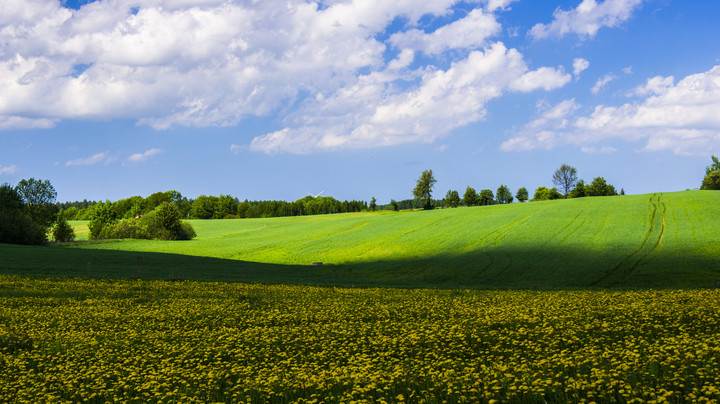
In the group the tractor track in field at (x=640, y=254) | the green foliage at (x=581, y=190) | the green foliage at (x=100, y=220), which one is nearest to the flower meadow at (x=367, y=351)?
the tractor track in field at (x=640, y=254)

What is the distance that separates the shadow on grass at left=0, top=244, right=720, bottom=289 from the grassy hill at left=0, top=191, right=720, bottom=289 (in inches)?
3.8

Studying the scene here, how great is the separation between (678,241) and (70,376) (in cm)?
5674

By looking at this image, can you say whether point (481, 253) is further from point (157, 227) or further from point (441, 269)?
point (157, 227)

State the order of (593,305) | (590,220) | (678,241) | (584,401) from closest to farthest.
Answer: (584,401) → (593,305) → (678,241) → (590,220)

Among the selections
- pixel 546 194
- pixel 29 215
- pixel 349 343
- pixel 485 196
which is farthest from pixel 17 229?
pixel 546 194

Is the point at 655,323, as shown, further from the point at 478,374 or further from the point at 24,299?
the point at 24,299

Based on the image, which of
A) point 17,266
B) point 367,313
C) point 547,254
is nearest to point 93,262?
point 17,266

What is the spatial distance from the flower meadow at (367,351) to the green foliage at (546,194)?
6188 inches

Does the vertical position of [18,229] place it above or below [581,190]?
below

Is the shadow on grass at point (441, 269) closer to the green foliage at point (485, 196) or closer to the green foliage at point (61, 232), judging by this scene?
the green foliage at point (61, 232)

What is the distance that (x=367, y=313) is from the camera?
19344mm

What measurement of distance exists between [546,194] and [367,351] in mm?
173427

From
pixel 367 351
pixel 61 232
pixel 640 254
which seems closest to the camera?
pixel 367 351

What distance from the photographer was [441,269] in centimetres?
4900
